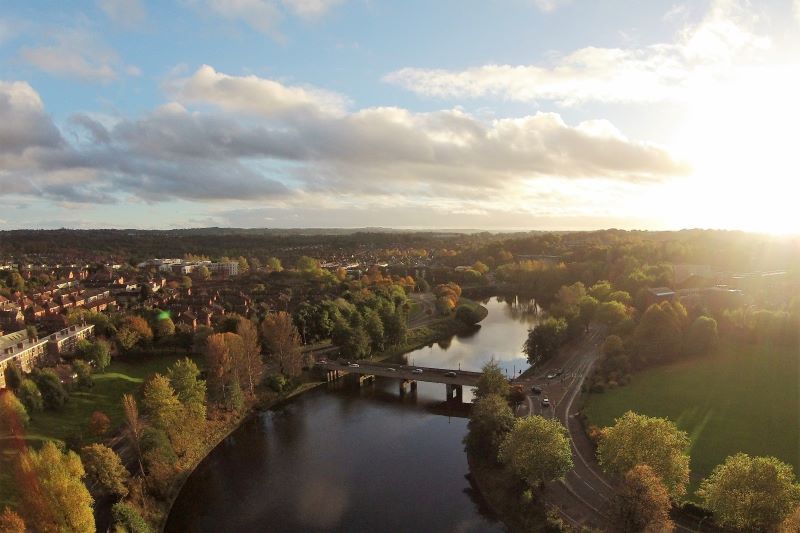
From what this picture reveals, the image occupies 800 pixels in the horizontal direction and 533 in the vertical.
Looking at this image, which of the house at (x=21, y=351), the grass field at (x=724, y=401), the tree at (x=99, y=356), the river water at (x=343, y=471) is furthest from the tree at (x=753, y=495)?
the house at (x=21, y=351)

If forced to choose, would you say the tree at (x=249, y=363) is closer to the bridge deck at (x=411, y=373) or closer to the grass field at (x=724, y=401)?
the bridge deck at (x=411, y=373)

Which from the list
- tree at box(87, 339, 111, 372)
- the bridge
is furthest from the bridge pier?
tree at box(87, 339, 111, 372)

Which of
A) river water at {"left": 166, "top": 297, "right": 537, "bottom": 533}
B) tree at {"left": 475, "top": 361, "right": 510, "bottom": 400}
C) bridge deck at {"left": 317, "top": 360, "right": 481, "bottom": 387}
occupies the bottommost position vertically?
river water at {"left": 166, "top": 297, "right": 537, "bottom": 533}

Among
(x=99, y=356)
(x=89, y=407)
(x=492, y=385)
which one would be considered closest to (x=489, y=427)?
(x=492, y=385)

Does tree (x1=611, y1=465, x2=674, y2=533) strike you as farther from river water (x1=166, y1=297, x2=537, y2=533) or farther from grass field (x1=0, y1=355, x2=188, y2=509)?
grass field (x1=0, y1=355, x2=188, y2=509)

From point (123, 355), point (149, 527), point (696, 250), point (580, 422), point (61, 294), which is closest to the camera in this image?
point (149, 527)

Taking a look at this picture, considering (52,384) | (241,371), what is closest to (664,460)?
(241,371)

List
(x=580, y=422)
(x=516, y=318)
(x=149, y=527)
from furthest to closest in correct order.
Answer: (x=516, y=318)
(x=580, y=422)
(x=149, y=527)

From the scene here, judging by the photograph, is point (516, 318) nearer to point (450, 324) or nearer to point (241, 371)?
point (450, 324)
